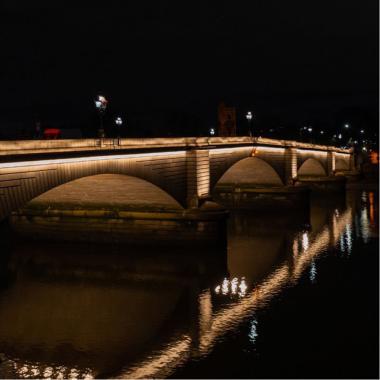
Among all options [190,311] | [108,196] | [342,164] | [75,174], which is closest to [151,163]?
[108,196]

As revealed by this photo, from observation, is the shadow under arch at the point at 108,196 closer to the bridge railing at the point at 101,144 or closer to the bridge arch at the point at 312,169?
the bridge railing at the point at 101,144

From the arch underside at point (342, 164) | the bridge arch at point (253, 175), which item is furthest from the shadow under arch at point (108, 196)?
the arch underside at point (342, 164)

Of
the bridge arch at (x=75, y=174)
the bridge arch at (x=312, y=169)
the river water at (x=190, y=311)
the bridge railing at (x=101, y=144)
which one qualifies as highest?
the bridge railing at (x=101, y=144)

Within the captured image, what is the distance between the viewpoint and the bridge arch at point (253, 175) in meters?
43.2

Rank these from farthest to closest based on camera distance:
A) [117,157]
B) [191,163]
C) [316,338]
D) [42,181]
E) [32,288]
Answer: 1. [191,163]
2. [117,157]
3. [32,288]
4. [42,181]
5. [316,338]

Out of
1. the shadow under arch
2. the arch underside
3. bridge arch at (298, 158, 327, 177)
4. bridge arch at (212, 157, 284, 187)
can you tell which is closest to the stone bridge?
bridge arch at (212, 157, 284, 187)

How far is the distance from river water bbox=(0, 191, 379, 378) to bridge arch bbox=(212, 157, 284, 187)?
47.1ft

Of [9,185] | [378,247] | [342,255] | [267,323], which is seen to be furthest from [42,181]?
[378,247]

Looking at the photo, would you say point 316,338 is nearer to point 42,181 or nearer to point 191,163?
point 42,181

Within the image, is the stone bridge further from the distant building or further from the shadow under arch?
the distant building

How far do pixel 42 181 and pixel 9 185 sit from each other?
5.64ft

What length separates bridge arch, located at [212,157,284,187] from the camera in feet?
142

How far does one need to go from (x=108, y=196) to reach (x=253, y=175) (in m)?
20.3

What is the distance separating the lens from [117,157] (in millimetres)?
21688
